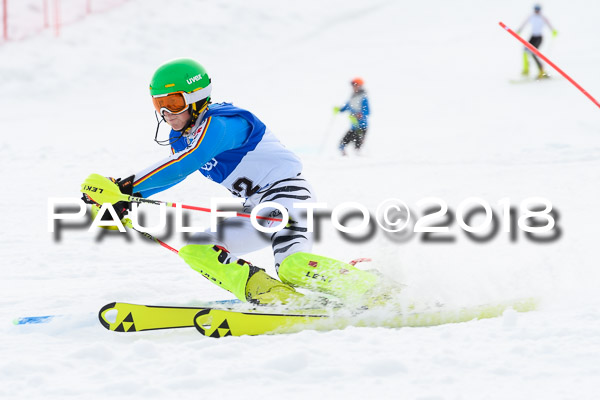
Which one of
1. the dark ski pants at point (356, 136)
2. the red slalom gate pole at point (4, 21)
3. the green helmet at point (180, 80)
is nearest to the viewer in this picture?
the green helmet at point (180, 80)

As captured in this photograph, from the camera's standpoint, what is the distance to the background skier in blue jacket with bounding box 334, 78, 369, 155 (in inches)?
443

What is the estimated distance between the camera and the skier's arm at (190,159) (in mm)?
3521

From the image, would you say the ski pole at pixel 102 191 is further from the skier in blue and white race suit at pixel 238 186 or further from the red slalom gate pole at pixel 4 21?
the red slalom gate pole at pixel 4 21

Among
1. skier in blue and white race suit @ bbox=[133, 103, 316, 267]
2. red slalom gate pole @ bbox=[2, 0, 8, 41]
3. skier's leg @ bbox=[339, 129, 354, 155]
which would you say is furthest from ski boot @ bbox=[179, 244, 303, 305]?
red slalom gate pole @ bbox=[2, 0, 8, 41]

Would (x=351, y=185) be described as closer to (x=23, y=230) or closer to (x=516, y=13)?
(x=23, y=230)

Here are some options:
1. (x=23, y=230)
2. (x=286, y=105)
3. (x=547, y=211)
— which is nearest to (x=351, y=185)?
(x=547, y=211)

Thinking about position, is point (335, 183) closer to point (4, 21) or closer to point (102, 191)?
point (102, 191)

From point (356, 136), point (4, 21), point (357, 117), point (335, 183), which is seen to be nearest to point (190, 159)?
point (335, 183)

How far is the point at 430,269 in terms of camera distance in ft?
13.2

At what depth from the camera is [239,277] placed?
363 cm

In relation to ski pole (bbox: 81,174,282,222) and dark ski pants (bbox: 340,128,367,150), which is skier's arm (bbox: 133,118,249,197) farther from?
dark ski pants (bbox: 340,128,367,150)

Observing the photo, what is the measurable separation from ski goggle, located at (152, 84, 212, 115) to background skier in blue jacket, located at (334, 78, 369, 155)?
758cm

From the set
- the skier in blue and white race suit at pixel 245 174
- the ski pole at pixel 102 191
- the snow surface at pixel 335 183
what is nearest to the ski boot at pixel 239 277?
the skier in blue and white race suit at pixel 245 174

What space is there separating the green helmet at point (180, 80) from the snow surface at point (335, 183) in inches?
47.4
